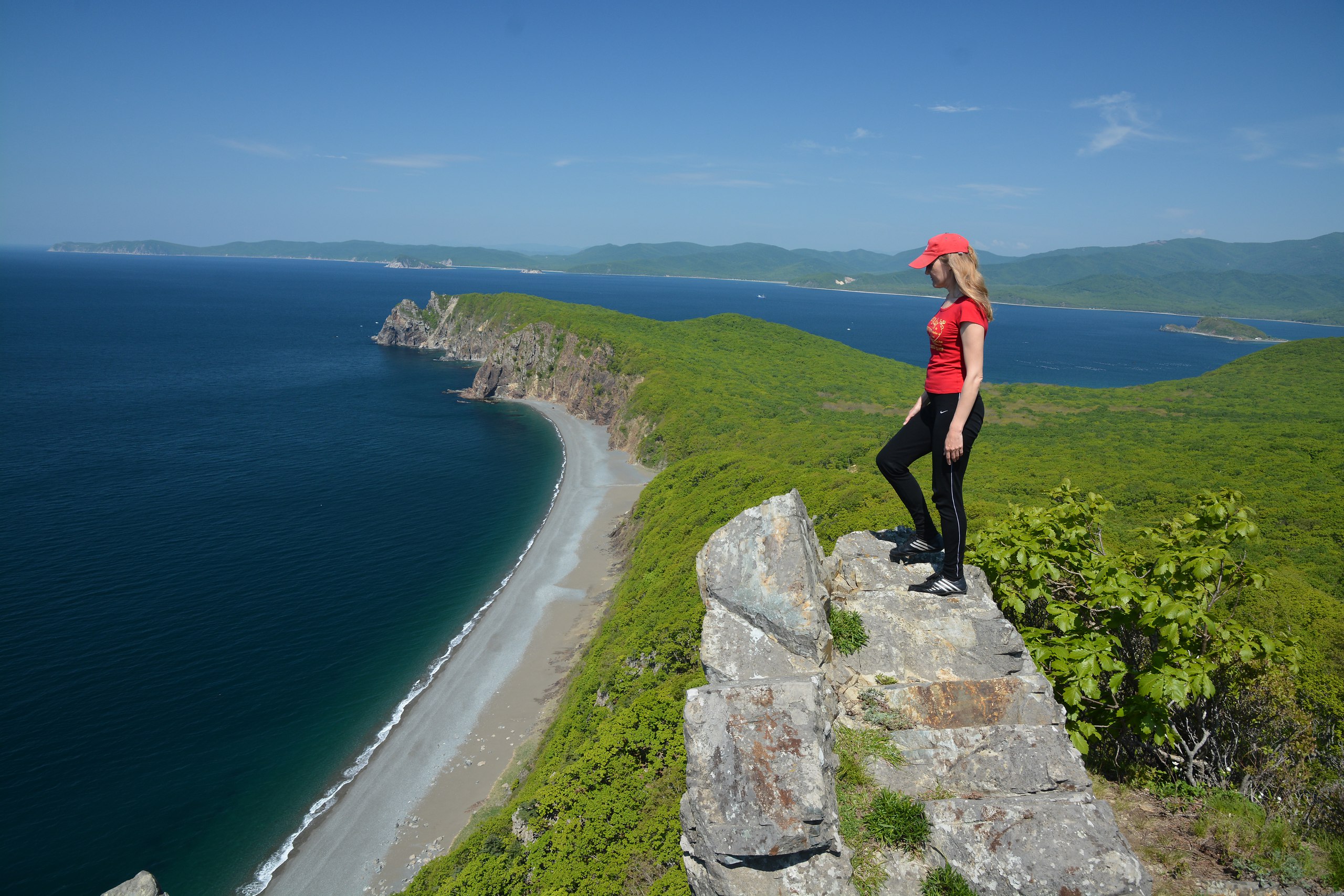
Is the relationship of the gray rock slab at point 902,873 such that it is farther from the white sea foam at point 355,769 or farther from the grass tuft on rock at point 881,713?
the white sea foam at point 355,769

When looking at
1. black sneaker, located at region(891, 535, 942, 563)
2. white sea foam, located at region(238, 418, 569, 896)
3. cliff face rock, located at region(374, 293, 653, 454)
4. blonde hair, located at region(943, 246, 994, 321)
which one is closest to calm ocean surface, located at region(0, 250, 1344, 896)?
white sea foam, located at region(238, 418, 569, 896)

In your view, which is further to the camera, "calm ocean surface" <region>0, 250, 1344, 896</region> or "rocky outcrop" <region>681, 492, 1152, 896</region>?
"calm ocean surface" <region>0, 250, 1344, 896</region>

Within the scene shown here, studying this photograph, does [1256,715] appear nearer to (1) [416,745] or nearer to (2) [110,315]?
(1) [416,745]

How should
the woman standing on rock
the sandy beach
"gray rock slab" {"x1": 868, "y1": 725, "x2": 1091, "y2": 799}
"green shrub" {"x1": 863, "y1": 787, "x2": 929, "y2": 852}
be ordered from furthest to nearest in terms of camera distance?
1. the sandy beach
2. "gray rock slab" {"x1": 868, "y1": 725, "x2": 1091, "y2": 799}
3. "green shrub" {"x1": 863, "y1": 787, "x2": 929, "y2": 852}
4. the woman standing on rock

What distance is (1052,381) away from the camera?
437 ft

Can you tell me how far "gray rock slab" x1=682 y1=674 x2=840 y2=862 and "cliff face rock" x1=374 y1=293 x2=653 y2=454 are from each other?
207 feet


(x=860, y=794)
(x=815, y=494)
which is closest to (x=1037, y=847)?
(x=860, y=794)

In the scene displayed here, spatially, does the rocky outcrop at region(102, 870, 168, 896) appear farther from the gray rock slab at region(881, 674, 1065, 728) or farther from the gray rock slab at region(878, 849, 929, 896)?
the gray rock slab at region(881, 674, 1065, 728)

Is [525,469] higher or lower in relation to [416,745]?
higher

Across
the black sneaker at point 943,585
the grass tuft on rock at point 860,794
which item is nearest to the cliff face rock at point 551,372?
the black sneaker at point 943,585

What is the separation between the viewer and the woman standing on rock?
7438 mm

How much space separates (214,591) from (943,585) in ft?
160

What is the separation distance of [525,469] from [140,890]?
162ft

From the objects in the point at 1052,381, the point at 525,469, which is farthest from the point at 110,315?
the point at 1052,381
